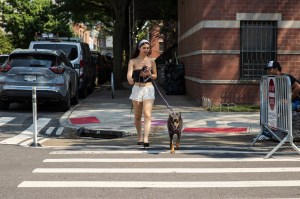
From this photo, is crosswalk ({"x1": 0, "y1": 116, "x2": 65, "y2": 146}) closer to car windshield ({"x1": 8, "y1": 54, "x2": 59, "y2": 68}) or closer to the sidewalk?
the sidewalk

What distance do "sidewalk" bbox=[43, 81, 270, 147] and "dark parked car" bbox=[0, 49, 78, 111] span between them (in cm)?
82

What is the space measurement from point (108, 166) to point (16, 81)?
737 centimetres

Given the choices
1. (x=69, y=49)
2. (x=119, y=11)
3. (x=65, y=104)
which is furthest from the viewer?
(x=119, y=11)

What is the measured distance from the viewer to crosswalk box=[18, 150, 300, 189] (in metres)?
6.05

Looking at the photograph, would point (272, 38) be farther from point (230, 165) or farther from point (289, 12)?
point (230, 165)

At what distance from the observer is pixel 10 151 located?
838 centimetres

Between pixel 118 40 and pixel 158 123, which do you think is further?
pixel 118 40

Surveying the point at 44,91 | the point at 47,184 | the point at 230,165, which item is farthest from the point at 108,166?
the point at 44,91

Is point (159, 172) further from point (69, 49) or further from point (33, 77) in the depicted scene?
point (69, 49)

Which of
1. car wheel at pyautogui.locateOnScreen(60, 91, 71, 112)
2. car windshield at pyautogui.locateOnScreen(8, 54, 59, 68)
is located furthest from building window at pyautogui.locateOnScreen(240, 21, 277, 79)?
car windshield at pyautogui.locateOnScreen(8, 54, 59, 68)

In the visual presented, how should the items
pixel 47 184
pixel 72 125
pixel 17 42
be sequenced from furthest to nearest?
pixel 17 42 → pixel 72 125 → pixel 47 184

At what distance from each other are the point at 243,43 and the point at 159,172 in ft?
29.1

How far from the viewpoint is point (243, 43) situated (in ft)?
48.4

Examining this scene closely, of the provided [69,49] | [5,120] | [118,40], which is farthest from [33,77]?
[118,40]
